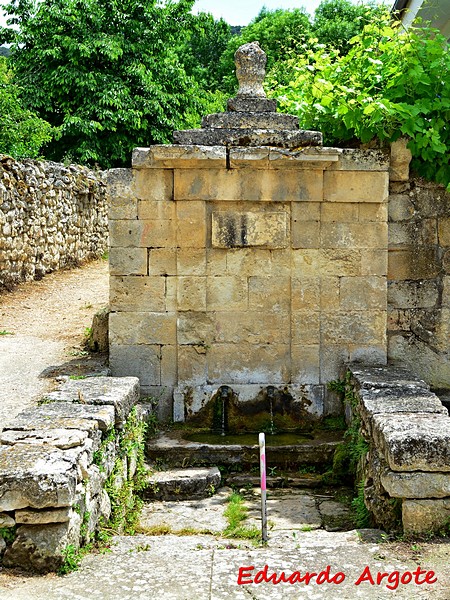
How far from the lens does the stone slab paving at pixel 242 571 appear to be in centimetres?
353

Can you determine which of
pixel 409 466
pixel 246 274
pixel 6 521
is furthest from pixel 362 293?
pixel 6 521

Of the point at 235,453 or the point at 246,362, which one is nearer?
the point at 235,453

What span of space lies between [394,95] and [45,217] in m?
8.41

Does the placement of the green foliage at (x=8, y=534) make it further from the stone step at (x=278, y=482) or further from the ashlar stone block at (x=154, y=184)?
the ashlar stone block at (x=154, y=184)

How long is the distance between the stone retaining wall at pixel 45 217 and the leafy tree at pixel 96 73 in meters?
2.87

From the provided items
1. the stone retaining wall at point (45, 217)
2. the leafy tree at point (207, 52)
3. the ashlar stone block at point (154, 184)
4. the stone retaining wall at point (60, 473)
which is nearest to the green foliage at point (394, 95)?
the ashlar stone block at point (154, 184)

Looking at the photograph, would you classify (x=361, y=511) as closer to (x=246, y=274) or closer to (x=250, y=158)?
(x=246, y=274)

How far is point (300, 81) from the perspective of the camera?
790cm

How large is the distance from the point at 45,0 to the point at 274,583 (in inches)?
771

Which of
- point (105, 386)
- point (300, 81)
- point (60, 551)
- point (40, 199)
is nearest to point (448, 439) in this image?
point (60, 551)

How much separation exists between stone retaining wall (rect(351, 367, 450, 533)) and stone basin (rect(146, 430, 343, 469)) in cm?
99

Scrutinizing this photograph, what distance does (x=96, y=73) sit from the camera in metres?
19.5

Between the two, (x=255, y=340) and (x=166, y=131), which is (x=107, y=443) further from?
(x=166, y=131)

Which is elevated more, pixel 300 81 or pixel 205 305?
pixel 300 81
